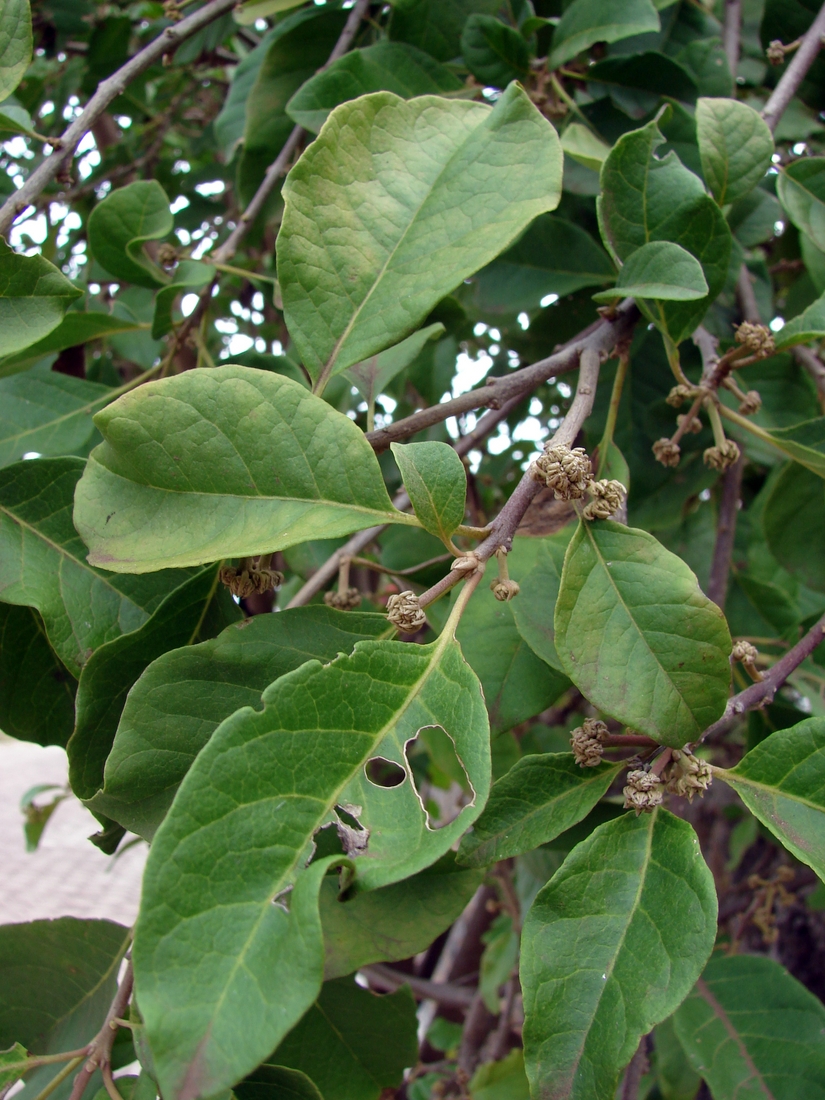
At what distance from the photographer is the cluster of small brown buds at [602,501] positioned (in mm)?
615

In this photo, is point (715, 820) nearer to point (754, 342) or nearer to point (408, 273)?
point (754, 342)

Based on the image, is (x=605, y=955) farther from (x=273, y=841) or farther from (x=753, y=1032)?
(x=753, y=1032)

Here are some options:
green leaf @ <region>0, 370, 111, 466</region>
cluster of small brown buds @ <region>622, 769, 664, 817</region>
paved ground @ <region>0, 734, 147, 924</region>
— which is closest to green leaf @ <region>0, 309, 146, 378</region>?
green leaf @ <region>0, 370, 111, 466</region>

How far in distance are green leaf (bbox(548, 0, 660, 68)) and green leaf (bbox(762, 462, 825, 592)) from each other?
57cm

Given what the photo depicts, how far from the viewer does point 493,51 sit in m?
1.05

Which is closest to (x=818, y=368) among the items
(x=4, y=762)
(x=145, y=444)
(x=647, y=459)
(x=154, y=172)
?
(x=647, y=459)

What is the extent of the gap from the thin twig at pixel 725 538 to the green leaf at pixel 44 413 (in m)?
0.83

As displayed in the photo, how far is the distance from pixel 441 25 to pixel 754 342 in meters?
0.68

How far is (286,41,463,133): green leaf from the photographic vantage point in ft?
3.18

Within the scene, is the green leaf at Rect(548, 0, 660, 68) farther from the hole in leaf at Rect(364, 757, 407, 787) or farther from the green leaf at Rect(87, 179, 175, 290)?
the hole in leaf at Rect(364, 757, 407, 787)

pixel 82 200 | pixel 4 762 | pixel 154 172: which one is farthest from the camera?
pixel 4 762

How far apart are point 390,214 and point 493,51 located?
0.51m

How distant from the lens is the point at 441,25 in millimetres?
1108

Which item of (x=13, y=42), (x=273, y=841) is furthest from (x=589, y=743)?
(x=13, y=42)
